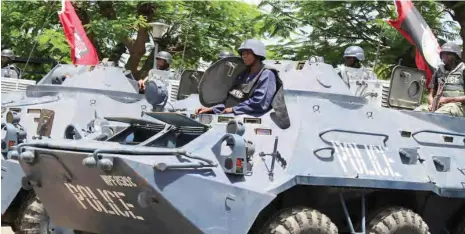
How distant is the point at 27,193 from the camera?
433 inches

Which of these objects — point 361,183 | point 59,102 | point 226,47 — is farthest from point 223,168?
point 226,47

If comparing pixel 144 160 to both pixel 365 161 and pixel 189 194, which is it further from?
pixel 365 161

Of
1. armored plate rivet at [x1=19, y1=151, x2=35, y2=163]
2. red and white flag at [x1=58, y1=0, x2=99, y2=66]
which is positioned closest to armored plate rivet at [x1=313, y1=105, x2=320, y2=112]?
armored plate rivet at [x1=19, y1=151, x2=35, y2=163]

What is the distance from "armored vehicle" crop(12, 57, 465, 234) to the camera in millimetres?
7969

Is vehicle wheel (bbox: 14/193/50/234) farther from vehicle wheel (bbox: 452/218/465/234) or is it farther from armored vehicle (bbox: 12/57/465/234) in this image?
vehicle wheel (bbox: 452/218/465/234)

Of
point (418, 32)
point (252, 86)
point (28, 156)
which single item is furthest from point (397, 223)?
point (418, 32)

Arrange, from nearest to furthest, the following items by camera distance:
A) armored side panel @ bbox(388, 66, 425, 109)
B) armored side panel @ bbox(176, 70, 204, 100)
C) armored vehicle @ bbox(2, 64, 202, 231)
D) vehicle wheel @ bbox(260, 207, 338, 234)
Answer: vehicle wheel @ bbox(260, 207, 338, 234), armored vehicle @ bbox(2, 64, 202, 231), armored side panel @ bbox(388, 66, 425, 109), armored side panel @ bbox(176, 70, 204, 100)

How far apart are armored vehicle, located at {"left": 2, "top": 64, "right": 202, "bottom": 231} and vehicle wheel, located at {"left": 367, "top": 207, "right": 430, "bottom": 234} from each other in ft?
8.39

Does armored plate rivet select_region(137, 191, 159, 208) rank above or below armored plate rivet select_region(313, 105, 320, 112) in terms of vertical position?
below

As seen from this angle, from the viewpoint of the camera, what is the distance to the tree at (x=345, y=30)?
59.7 ft

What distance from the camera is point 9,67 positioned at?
1831 cm

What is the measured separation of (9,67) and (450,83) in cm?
997

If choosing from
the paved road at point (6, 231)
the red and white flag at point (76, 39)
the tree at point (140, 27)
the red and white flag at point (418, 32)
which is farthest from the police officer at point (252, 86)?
the tree at point (140, 27)

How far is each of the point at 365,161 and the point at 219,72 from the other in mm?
1855
